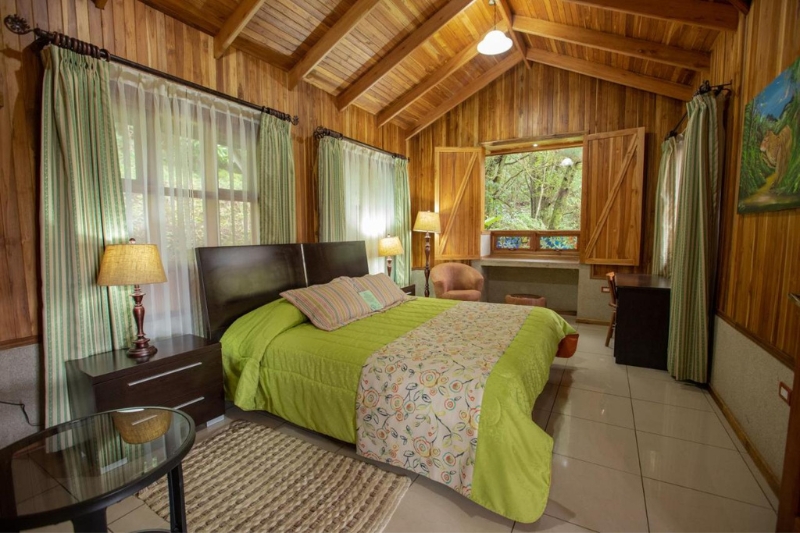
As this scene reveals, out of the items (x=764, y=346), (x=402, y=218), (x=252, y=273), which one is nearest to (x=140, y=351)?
(x=252, y=273)

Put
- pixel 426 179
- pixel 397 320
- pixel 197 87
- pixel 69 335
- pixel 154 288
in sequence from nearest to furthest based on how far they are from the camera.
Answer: pixel 69 335 < pixel 154 288 < pixel 197 87 < pixel 397 320 < pixel 426 179

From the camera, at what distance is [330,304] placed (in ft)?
8.94

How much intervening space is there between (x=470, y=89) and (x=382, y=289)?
10.7 feet

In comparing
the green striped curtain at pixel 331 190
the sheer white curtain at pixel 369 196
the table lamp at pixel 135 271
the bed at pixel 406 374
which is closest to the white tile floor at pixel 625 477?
the bed at pixel 406 374

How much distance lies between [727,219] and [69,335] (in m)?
4.24

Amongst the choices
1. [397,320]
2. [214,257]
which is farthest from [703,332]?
[214,257]

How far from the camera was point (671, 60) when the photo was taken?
3.34 metres

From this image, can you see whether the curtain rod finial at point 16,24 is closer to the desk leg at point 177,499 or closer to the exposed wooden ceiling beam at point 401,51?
the desk leg at point 177,499

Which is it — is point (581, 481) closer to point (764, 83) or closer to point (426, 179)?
point (764, 83)

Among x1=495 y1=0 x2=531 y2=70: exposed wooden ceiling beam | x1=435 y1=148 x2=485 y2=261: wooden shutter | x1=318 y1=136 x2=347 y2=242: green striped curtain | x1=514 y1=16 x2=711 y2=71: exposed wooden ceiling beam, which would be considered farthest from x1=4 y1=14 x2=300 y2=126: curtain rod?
x1=435 y1=148 x2=485 y2=261: wooden shutter

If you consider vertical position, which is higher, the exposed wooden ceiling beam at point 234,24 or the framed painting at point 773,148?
the exposed wooden ceiling beam at point 234,24

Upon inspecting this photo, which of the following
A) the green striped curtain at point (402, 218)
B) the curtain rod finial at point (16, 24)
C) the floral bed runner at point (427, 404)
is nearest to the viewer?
the floral bed runner at point (427, 404)

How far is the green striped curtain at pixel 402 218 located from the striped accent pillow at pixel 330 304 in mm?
2018

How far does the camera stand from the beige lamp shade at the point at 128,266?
1.96m
